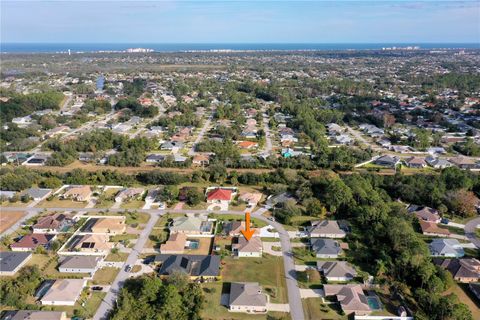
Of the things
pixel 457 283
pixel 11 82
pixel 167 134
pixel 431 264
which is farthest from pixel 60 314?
pixel 11 82

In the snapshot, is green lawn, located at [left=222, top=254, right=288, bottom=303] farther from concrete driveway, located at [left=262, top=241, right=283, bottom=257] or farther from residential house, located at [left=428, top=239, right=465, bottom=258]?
residential house, located at [left=428, top=239, right=465, bottom=258]

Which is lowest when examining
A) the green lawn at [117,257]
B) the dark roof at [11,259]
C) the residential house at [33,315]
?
the green lawn at [117,257]

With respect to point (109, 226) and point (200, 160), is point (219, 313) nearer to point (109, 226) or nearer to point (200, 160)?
point (109, 226)

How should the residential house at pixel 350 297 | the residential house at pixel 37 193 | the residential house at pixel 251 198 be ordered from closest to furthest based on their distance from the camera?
the residential house at pixel 350 297 < the residential house at pixel 251 198 < the residential house at pixel 37 193

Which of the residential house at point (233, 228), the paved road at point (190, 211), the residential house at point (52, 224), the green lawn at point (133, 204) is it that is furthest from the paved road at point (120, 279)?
the residential house at point (52, 224)

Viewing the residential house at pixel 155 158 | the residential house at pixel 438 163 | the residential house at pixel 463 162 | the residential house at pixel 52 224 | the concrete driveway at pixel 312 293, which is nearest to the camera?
the concrete driveway at pixel 312 293

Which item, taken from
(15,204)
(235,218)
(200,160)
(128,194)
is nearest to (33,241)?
(15,204)

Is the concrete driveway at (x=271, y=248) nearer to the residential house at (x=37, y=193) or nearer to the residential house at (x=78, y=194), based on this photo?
the residential house at (x=78, y=194)

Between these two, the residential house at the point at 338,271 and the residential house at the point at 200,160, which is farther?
the residential house at the point at 200,160
